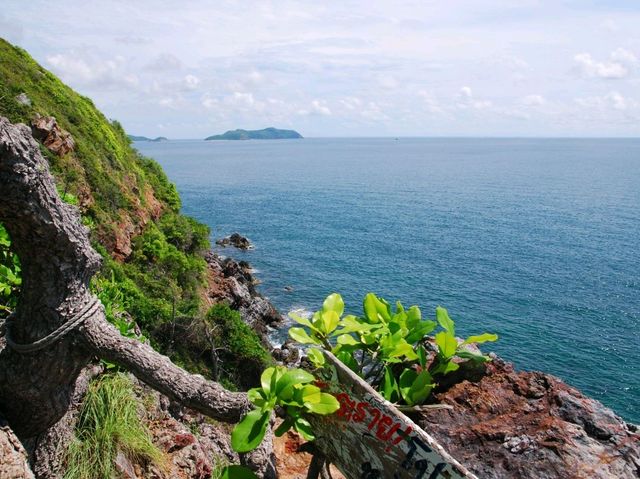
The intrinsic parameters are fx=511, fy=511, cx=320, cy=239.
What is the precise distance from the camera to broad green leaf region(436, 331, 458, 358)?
2955 millimetres

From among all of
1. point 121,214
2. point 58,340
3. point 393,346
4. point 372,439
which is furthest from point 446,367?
point 121,214

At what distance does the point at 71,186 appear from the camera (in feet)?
67.6

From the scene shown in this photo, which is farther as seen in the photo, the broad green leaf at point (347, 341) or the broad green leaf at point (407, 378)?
the broad green leaf at point (347, 341)

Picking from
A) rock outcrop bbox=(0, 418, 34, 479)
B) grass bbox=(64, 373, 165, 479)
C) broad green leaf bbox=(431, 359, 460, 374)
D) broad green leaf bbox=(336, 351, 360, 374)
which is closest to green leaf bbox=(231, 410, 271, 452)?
broad green leaf bbox=(336, 351, 360, 374)

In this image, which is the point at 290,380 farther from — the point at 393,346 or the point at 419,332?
the point at 419,332

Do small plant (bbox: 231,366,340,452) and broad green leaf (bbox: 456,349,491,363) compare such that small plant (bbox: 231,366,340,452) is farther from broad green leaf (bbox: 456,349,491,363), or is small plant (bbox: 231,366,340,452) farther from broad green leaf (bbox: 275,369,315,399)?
broad green leaf (bbox: 456,349,491,363)

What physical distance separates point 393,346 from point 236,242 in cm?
5005

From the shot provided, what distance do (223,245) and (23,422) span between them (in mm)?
48670

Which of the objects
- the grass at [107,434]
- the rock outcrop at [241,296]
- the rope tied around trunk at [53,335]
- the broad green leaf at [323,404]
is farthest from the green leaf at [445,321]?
the rock outcrop at [241,296]

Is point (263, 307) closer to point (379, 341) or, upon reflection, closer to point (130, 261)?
point (130, 261)

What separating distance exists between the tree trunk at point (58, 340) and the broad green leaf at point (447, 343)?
4.77ft

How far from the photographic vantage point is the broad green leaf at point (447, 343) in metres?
2.96

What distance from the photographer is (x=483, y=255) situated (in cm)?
4756

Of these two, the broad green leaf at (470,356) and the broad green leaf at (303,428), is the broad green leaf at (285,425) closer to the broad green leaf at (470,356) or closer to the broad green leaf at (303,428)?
the broad green leaf at (303,428)
